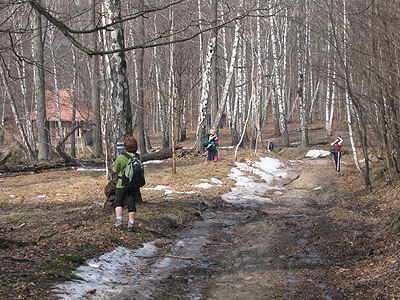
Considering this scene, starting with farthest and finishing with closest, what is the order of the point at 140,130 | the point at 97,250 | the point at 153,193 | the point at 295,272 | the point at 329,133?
1. the point at 329,133
2. the point at 140,130
3. the point at 153,193
4. the point at 97,250
5. the point at 295,272

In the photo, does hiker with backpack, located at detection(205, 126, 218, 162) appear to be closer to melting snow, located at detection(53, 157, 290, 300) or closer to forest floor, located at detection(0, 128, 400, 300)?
forest floor, located at detection(0, 128, 400, 300)

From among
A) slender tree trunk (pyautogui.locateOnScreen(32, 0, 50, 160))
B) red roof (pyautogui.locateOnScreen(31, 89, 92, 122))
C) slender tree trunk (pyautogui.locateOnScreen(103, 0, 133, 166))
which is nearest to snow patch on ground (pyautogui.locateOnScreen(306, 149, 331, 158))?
red roof (pyautogui.locateOnScreen(31, 89, 92, 122))

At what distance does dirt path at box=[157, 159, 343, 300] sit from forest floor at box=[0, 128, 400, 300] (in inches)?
0.6

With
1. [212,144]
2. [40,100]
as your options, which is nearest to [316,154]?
[212,144]

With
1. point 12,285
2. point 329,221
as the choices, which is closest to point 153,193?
point 329,221

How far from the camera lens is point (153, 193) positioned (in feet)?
44.8

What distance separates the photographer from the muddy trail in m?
5.66

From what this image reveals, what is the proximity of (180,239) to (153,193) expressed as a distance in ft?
16.1

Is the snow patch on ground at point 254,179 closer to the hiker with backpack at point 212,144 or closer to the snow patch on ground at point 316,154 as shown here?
the hiker with backpack at point 212,144

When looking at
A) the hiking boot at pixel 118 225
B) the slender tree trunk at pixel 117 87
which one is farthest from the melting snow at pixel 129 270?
the slender tree trunk at pixel 117 87

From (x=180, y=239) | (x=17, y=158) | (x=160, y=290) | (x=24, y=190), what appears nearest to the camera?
(x=160, y=290)

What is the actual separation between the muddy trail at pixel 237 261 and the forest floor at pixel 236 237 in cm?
2

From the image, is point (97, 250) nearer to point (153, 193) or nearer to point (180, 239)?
point (180, 239)

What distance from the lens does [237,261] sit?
7.33 meters
